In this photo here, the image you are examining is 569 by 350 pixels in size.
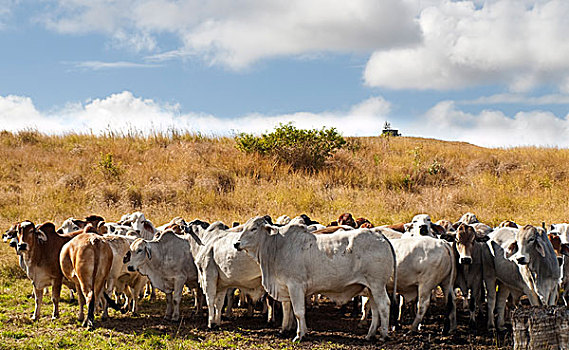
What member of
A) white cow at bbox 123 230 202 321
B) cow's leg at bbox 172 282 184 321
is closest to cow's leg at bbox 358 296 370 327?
white cow at bbox 123 230 202 321

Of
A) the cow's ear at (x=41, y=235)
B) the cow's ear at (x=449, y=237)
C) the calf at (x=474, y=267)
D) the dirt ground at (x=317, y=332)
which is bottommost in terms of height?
the dirt ground at (x=317, y=332)

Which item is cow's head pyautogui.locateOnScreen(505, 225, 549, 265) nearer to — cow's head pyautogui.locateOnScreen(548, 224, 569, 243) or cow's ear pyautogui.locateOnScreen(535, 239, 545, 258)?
cow's ear pyautogui.locateOnScreen(535, 239, 545, 258)

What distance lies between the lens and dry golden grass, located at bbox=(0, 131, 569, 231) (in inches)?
977

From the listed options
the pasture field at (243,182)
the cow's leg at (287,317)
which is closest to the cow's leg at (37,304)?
the pasture field at (243,182)

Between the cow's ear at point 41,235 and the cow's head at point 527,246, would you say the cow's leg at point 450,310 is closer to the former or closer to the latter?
the cow's head at point 527,246

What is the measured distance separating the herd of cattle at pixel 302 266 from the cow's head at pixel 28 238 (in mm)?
19

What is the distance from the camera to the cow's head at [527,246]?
9523 millimetres

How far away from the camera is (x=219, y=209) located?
2525 cm

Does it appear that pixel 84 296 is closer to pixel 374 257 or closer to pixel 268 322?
pixel 268 322

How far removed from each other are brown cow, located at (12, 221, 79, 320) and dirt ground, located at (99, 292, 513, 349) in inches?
53.4

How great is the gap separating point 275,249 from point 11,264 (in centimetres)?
930

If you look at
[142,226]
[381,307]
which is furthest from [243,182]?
[381,307]

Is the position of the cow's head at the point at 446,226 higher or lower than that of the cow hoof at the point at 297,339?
higher

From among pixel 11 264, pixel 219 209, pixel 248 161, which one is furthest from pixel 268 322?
pixel 248 161
